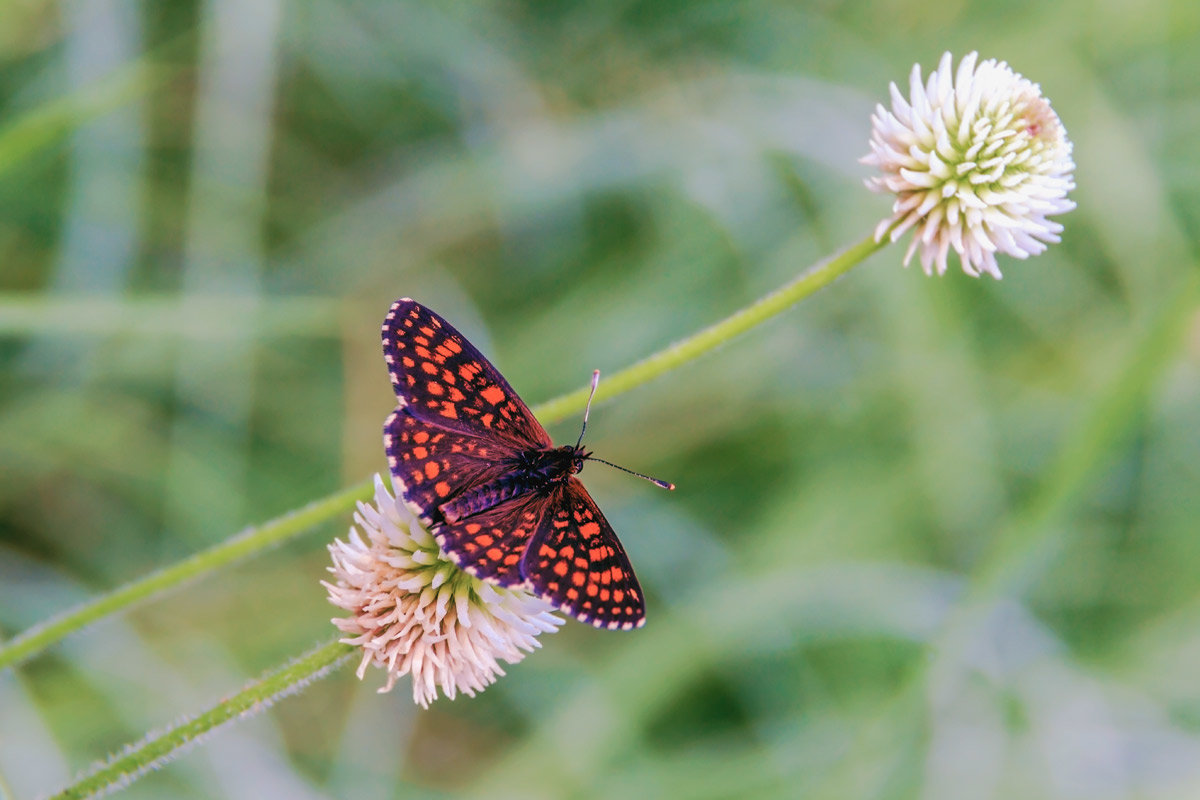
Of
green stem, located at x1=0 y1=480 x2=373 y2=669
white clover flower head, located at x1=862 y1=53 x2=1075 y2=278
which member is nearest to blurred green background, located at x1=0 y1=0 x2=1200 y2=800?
green stem, located at x1=0 y1=480 x2=373 y2=669

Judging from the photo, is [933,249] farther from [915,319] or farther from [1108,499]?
[1108,499]

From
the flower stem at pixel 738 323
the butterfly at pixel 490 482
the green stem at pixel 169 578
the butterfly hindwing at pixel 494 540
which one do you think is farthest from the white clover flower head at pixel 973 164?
the green stem at pixel 169 578

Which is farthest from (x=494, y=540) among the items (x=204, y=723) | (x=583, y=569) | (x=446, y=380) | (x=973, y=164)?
(x=973, y=164)

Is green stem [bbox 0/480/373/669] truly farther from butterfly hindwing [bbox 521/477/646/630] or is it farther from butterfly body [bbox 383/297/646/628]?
butterfly hindwing [bbox 521/477/646/630]

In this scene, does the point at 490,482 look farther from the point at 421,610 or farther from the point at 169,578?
the point at 169,578

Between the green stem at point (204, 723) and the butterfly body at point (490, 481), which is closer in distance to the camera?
the green stem at point (204, 723)

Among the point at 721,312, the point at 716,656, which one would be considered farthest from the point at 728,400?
the point at 716,656

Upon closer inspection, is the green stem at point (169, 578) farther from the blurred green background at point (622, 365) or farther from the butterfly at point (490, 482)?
the blurred green background at point (622, 365)
